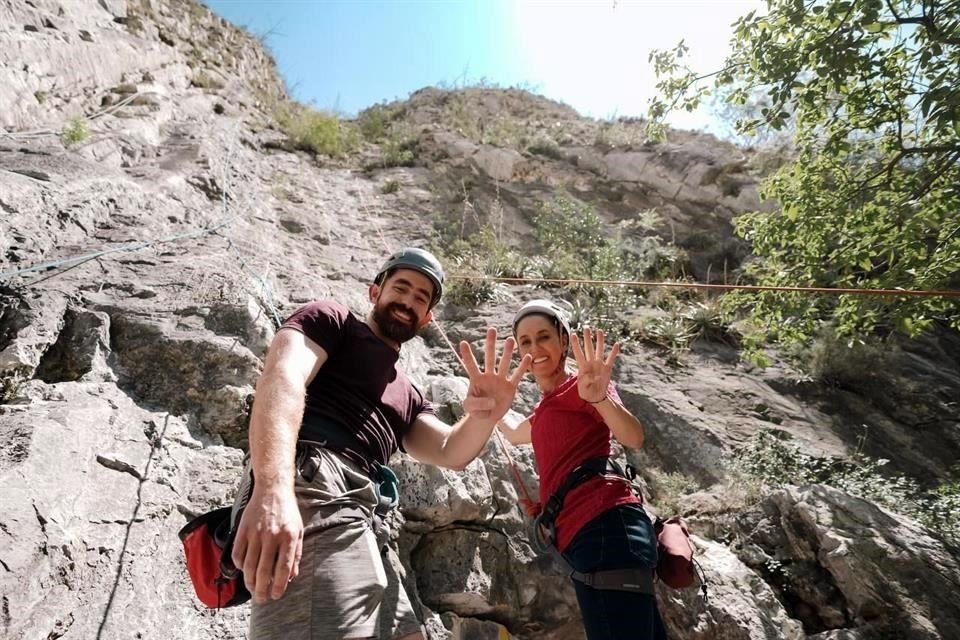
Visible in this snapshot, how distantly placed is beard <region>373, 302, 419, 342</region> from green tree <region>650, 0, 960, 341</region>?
4.00 metres

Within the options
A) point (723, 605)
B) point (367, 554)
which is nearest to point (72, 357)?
point (367, 554)

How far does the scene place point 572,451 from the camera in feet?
8.51

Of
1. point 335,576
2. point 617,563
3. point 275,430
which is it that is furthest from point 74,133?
point 617,563

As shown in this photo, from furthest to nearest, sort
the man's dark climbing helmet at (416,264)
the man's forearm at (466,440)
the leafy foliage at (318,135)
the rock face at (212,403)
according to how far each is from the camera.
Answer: the leafy foliage at (318,135) → the man's dark climbing helmet at (416,264) → the man's forearm at (466,440) → the rock face at (212,403)

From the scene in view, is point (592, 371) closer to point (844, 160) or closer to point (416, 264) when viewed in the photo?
point (416, 264)

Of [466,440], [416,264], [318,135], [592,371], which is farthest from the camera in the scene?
[318,135]

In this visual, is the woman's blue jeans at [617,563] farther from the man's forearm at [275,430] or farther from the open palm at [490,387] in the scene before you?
the man's forearm at [275,430]

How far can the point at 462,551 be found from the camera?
126 inches

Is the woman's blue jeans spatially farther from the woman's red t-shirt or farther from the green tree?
the green tree

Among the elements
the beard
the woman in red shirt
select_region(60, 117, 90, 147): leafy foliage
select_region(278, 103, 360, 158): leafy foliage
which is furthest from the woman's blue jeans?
select_region(278, 103, 360, 158): leafy foliage

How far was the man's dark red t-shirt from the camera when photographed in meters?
1.98

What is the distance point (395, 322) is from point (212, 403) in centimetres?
137

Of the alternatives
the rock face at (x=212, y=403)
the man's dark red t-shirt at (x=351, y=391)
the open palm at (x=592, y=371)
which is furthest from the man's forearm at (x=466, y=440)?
the rock face at (x=212, y=403)

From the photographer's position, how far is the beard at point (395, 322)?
2444 mm
